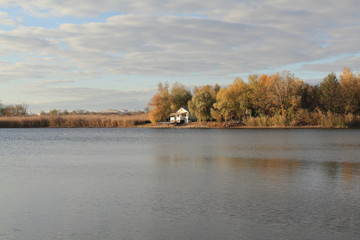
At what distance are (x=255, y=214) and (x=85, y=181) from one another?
329 inches

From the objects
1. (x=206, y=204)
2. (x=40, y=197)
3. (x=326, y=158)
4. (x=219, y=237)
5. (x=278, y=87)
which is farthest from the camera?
(x=278, y=87)

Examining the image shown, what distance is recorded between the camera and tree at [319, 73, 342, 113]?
7438 centimetres

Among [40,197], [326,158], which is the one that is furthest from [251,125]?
[40,197]

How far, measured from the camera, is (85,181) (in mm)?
17531

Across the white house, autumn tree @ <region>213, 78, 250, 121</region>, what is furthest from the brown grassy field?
autumn tree @ <region>213, 78, 250, 121</region>

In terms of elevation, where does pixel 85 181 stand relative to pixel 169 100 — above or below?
below

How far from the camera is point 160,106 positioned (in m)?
100

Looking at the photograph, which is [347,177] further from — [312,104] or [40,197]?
[312,104]

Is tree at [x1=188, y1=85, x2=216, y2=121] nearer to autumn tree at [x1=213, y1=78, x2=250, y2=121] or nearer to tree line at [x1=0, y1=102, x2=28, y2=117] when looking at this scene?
autumn tree at [x1=213, y1=78, x2=250, y2=121]

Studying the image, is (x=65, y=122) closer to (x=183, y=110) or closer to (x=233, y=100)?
(x=183, y=110)

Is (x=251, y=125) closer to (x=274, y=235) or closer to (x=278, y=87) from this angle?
(x=278, y=87)

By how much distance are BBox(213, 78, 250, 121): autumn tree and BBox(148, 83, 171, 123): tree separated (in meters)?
16.7

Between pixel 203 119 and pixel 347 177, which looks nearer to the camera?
pixel 347 177

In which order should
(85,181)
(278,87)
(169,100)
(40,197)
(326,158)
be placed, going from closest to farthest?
(40,197) → (85,181) → (326,158) → (278,87) → (169,100)
